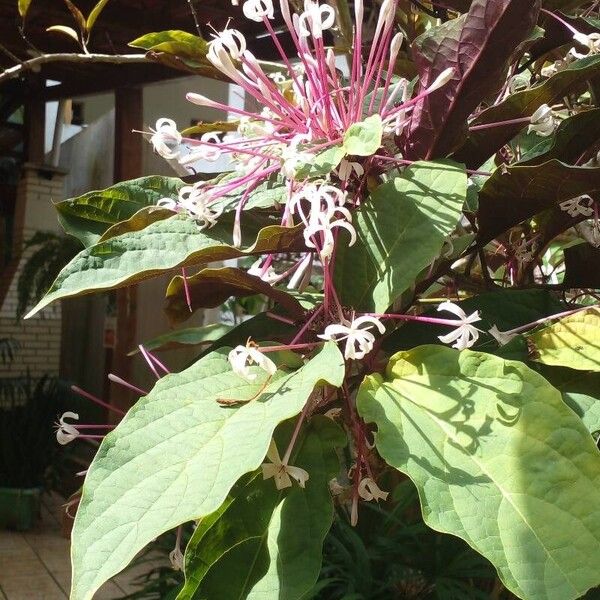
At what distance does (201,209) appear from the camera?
0.51 m

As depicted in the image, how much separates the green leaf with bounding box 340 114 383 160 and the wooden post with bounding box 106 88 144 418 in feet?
11.9

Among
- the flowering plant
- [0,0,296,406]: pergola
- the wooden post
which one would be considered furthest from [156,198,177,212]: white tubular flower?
the wooden post

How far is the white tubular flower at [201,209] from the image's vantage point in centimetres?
51

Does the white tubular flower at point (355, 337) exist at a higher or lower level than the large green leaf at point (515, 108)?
lower

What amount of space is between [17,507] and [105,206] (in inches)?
157

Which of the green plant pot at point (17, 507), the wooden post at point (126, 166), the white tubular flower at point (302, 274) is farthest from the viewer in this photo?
the green plant pot at point (17, 507)

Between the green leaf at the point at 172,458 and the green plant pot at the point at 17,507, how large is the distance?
4.09 m

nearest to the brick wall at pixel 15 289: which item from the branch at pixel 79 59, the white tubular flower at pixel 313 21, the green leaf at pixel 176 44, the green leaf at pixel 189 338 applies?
the branch at pixel 79 59

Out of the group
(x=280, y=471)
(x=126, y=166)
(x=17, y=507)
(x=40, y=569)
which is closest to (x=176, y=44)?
(x=280, y=471)

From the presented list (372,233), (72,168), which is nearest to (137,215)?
(372,233)

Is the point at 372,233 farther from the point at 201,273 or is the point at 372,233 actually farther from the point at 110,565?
the point at 110,565

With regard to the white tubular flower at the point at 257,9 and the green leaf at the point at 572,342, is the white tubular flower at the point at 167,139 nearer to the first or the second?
the white tubular flower at the point at 257,9

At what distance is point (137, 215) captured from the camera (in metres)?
0.55

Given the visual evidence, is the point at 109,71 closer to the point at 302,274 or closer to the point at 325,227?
the point at 302,274
